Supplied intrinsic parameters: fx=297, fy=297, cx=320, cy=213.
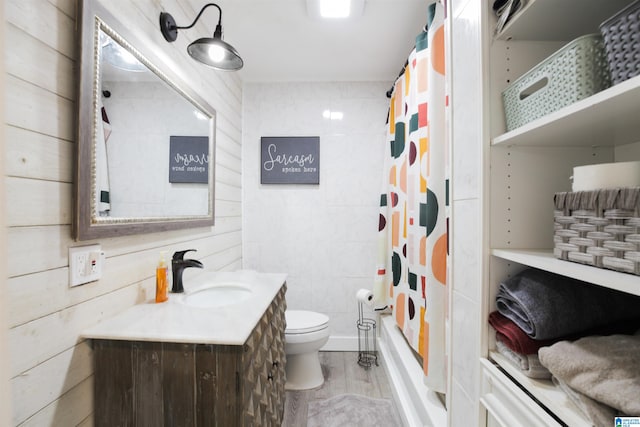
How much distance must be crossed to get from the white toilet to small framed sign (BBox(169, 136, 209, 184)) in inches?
46.0

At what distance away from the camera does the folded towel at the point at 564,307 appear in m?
0.74

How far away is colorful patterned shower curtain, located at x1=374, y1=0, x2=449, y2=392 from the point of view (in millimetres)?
1475

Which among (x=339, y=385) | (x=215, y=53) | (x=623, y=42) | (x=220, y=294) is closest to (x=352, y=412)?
(x=339, y=385)

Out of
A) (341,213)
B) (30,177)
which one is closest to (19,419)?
(30,177)

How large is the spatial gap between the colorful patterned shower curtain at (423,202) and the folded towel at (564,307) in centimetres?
64

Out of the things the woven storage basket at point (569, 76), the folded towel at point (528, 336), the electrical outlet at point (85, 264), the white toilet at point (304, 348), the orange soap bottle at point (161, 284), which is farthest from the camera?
the white toilet at point (304, 348)

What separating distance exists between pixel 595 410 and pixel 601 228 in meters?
0.36

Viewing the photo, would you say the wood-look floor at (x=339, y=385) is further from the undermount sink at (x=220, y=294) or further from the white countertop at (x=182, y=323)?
the white countertop at (x=182, y=323)

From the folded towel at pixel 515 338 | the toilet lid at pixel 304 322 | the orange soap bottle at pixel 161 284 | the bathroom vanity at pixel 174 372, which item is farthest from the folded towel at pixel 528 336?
the toilet lid at pixel 304 322

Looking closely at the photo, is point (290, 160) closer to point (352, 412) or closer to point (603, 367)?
point (352, 412)

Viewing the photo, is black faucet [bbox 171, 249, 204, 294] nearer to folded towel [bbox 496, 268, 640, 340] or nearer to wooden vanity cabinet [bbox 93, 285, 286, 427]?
wooden vanity cabinet [bbox 93, 285, 286, 427]

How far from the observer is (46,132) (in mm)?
848

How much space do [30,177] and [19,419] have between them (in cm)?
63

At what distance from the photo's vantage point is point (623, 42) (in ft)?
1.86
